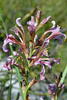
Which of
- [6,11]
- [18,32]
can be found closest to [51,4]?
[6,11]

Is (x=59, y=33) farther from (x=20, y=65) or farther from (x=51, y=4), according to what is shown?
(x=51, y=4)

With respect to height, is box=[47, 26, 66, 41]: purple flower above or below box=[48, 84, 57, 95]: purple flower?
above

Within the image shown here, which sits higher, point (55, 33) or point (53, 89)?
point (55, 33)

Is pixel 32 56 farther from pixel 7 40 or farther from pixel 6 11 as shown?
pixel 6 11

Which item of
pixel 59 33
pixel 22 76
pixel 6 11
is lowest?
pixel 22 76

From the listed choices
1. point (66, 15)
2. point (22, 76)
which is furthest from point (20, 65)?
point (66, 15)

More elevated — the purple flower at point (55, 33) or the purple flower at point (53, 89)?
the purple flower at point (55, 33)

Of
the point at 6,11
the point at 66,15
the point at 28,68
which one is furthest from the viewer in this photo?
the point at 66,15

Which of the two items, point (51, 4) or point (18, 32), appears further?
point (51, 4)

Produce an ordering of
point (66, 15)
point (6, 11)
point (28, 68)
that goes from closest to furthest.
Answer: point (28, 68) → point (6, 11) → point (66, 15)

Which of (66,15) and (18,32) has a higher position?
(66,15)
